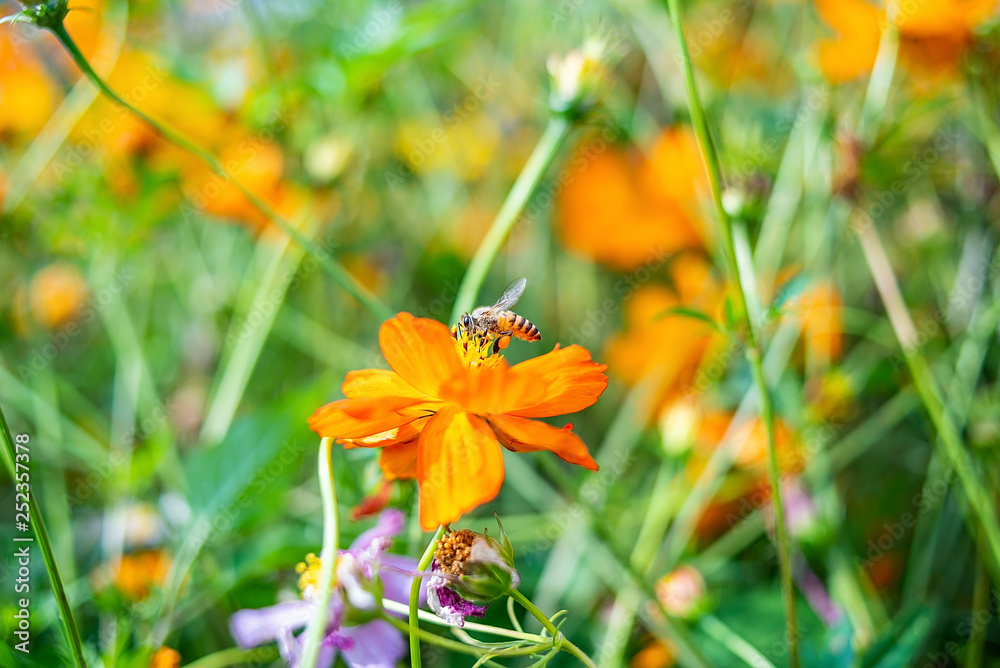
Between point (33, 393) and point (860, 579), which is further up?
point (33, 393)

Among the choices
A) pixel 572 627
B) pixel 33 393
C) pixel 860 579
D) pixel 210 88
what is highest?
pixel 210 88

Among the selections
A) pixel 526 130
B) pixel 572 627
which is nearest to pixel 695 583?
pixel 572 627

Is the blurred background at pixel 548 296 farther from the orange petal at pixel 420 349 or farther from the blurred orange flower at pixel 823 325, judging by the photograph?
the orange petal at pixel 420 349

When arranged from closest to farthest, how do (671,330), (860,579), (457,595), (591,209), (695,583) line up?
1. (457,595)
2. (695,583)
3. (860,579)
4. (671,330)
5. (591,209)

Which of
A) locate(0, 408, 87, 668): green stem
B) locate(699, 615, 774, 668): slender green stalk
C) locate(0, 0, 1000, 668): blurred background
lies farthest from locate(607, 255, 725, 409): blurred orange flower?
locate(0, 408, 87, 668): green stem

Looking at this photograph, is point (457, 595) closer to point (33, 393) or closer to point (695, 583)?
point (695, 583)

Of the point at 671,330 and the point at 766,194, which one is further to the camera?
the point at 671,330

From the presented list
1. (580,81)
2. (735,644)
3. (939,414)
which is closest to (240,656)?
(735,644)
